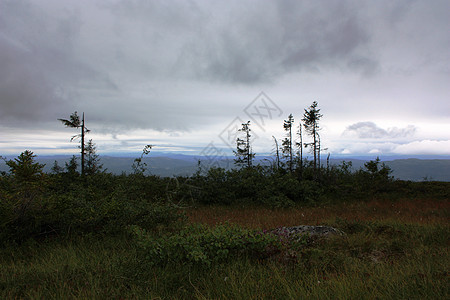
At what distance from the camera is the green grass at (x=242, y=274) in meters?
2.79

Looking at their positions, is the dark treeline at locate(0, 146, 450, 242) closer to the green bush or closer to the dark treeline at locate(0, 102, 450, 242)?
the dark treeline at locate(0, 102, 450, 242)

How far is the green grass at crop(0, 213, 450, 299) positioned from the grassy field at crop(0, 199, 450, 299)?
0.04ft

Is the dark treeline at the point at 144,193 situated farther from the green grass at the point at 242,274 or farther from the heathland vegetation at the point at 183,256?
the green grass at the point at 242,274

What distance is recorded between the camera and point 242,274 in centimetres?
330

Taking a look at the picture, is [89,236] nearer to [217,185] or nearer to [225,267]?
[225,267]

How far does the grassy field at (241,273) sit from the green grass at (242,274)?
0.04 ft

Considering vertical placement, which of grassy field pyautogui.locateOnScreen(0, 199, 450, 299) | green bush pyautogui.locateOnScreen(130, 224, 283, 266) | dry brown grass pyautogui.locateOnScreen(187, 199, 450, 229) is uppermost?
green bush pyautogui.locateOnScreen(130, 224, 283, 266)

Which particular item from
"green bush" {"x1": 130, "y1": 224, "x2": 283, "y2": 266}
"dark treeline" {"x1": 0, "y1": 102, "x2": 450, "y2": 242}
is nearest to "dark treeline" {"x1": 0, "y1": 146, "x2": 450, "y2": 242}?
"dark treeline" {"x1": 0, "y1": 102, "x2": 450, "y2": 242}

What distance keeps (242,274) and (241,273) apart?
7 centimetres

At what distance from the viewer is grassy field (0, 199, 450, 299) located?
2801 millimetres

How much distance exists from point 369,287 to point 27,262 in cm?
520

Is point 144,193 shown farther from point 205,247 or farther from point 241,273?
point 241,273

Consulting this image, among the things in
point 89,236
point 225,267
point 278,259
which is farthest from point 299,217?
point 89,236

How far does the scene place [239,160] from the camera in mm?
21297
